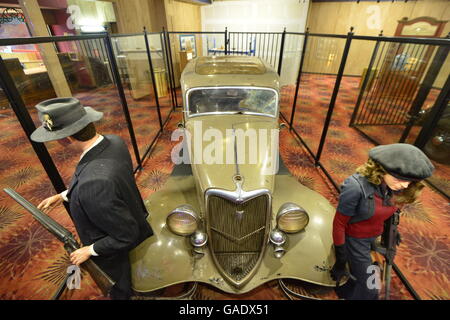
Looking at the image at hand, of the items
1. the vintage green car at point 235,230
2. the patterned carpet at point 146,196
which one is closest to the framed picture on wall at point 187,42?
the patterned carpet at point 146,196

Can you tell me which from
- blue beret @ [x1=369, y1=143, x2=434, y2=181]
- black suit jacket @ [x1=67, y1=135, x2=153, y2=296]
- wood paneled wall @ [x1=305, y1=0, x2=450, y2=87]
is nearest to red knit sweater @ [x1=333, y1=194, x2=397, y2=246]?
blue beret @ [x1=369, y1=143, x2=434, y2=181]

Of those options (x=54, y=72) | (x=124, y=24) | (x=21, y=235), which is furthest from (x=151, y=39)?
(x=21, y=235)

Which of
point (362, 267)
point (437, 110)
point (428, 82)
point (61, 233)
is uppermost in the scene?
point (428, 82)

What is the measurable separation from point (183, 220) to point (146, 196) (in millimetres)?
1747

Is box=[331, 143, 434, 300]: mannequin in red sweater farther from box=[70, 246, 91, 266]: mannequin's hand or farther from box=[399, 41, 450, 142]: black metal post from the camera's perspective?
box=[399, 41, 450, 142]: black metal post

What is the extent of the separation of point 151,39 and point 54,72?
3185mm

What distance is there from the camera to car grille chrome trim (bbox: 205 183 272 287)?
2.00 metres

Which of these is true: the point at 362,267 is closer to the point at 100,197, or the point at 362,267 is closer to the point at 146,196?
the point at 100,197

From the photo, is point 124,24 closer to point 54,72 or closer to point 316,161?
point 54,72

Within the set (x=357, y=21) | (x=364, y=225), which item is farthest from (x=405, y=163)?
(x=357, y=21)

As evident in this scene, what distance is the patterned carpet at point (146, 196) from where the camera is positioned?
93.2 inches

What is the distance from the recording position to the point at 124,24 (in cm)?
718

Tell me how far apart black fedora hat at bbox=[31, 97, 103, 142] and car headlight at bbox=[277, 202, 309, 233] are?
71.7 inches

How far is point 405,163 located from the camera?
140cm
